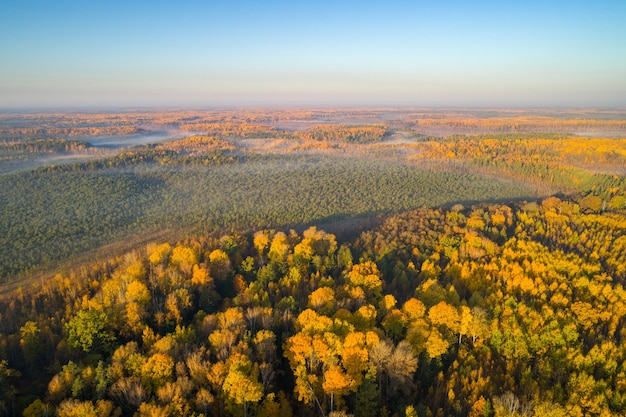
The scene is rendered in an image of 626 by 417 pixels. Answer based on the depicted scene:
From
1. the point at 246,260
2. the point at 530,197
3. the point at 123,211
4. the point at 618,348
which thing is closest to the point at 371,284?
the point at 246,260

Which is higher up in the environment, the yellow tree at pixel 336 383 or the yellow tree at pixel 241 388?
the yellow tree at pixel 241 388

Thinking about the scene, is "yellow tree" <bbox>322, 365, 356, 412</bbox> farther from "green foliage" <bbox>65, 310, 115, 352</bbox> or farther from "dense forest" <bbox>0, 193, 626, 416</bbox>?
"green foliage" <bbox>65, 310, 115, 352</bbox>

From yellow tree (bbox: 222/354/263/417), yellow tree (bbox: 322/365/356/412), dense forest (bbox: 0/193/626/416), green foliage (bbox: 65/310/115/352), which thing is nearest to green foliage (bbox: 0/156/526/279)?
dense forest (bbox: 0/193/626/416)

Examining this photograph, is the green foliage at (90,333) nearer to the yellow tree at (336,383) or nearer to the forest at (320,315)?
the forest at (320,315)

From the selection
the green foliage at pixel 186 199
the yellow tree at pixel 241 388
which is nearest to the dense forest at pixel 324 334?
the yellow tree at pixel 241 388

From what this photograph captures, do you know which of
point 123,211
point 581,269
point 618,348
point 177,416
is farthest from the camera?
point 123,211

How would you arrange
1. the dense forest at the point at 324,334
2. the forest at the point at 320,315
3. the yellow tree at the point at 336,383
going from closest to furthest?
the dense forest at the point at 324,334, the forest at the point at 320,315, the yellow tree at the point at 336,383

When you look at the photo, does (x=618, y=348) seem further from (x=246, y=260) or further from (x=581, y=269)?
(x=246, y=260)

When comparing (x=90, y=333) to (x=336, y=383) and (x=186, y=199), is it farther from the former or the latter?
(x=186, y=199)

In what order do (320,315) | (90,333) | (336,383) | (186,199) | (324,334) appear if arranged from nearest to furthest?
(336,383), (324,334), (90,333), (320,315), (186,199)

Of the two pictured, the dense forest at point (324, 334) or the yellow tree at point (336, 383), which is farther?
the yellow tree at point (336, 383)

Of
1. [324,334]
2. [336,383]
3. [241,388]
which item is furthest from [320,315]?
[241,388]
